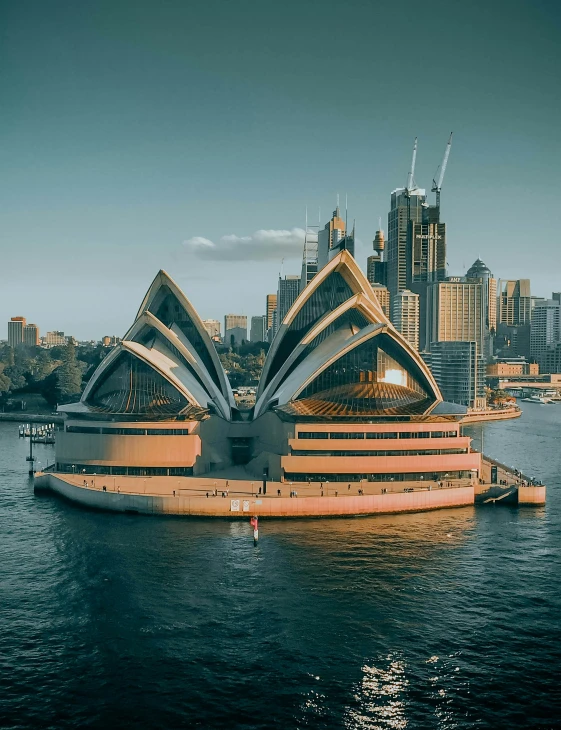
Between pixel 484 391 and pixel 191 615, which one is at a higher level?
pixel 484 391

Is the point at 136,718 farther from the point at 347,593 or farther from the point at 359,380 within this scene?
the point at 359,380

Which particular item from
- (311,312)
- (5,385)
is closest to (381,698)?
(311,312)

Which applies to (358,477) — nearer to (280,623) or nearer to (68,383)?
(280,623)

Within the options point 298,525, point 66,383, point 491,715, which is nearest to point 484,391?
point 66,383

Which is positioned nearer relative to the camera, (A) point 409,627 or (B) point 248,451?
(A) point 409,627

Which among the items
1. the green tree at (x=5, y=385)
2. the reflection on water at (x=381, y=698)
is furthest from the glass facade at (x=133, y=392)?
the green tree at (x=5, y=385)

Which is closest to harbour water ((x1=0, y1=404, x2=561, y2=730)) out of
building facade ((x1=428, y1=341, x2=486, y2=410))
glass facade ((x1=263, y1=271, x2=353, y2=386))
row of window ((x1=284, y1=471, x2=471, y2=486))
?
row of window ((x1=284, y1=471, x2=471, y2=486))

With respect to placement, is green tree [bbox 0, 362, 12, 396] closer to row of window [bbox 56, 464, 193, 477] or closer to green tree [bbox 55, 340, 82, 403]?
green tree [bbox 55, 340, 82, 403]
